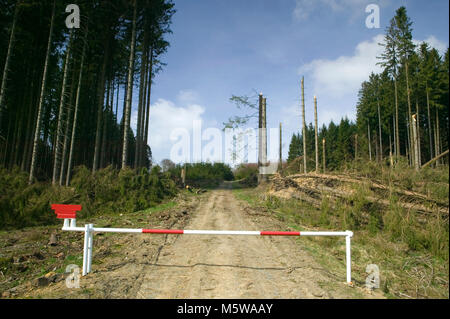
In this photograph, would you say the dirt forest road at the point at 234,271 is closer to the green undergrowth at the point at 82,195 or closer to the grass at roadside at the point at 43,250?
the grass at roadside at the point at 43,250

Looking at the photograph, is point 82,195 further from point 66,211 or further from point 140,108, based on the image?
point 140,108

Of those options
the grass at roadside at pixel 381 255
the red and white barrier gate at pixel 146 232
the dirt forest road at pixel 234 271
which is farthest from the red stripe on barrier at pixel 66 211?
the grass at roadside at pixel 381 255

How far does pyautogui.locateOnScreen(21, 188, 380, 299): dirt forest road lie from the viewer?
12.7ft

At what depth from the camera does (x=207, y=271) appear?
4652mm

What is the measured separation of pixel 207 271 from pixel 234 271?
1.87 feet

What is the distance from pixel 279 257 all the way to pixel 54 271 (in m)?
5.24

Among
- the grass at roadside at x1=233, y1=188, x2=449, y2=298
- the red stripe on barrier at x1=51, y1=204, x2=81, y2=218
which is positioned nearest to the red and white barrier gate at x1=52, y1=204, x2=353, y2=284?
the red stripe on barrier at x1=51, y1=204, x2=81, y2=218

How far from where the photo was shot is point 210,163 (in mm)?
40312

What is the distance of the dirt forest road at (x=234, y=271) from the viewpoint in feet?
12.7

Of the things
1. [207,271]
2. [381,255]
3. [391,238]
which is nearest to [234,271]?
[207,271]

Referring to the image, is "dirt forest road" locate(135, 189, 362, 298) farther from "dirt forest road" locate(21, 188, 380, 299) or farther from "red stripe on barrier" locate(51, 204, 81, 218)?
"red stripe on barrier" locate(51, 204, 81, 218)

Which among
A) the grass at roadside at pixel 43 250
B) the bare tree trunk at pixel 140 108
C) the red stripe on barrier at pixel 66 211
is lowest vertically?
the grass at roadside at pixel 43 250
